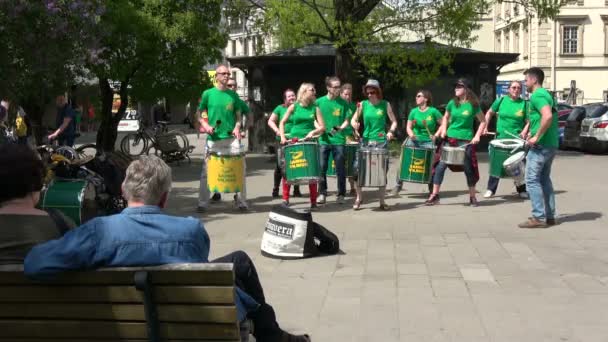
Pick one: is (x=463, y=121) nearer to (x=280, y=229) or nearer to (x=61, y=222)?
(x=280, y=229)

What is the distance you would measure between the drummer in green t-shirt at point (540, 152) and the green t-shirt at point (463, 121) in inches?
92.5

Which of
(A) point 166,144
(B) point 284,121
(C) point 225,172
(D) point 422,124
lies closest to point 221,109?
(C) point 225,172

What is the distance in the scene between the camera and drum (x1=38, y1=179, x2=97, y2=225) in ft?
30.0

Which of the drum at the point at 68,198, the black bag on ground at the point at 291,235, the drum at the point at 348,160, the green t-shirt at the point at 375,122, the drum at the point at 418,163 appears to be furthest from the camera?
the drum at the point at 348,160

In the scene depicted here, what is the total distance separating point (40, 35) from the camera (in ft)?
36.6

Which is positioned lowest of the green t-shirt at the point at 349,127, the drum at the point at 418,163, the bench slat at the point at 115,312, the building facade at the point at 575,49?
the drum at the point at 418,163

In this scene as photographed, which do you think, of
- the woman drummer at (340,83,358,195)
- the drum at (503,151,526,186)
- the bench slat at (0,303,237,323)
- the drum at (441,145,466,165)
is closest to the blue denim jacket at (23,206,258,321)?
the bench slat at (0,303,237,323)

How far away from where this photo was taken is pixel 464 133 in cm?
1308

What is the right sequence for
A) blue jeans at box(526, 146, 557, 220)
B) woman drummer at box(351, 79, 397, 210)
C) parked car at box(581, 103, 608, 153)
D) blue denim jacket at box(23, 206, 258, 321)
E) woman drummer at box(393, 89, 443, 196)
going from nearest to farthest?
blue denim jacket at box(23, 206, 258, 321) < blue jeans at box(526, 146, 557, 220) < woman drummer at box(351, 79, 397, 210) < woman drummer at box(393, 89, 443, 196) < parked car at box(581, 103, 608, 153)

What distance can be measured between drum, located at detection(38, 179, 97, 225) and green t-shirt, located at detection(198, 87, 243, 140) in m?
2.69

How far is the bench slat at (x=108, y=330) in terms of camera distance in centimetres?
374

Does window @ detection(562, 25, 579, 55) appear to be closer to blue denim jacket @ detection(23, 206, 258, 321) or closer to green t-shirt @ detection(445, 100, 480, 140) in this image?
green t-shirt @ detection(445, 100, 480, 140)

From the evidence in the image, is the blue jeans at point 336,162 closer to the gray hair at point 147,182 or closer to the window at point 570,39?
the gray hair at point 147,182

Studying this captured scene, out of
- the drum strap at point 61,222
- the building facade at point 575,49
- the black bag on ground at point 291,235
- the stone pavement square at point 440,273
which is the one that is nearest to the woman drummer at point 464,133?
the stone pavement square at point 440,273
